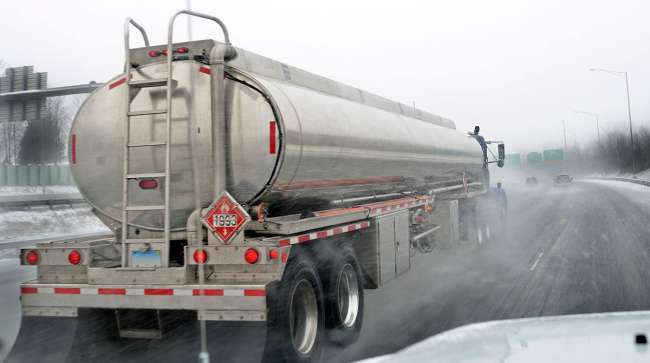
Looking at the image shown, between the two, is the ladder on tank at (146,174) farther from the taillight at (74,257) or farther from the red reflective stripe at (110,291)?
the taillight at (74,257)

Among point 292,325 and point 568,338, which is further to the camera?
point 292,325

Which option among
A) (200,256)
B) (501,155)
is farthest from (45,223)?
(200,256)

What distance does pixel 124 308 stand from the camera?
5.57m

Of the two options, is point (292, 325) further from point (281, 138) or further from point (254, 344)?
point (281, 138)

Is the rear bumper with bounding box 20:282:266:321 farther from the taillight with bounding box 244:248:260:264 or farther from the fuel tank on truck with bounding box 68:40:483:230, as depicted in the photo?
the fuel tank on truck with bounding box 68:40:483:230

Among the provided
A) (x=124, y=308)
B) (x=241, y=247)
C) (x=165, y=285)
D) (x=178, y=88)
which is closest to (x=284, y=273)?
(x=241, y=247)

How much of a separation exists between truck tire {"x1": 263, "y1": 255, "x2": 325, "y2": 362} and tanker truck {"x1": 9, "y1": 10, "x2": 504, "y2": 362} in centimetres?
1

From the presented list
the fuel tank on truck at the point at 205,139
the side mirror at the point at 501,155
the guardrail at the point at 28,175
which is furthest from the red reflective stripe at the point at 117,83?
the guardrail at the point at 28,175

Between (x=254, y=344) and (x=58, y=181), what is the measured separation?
57.2 m

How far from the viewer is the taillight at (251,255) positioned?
5359mm

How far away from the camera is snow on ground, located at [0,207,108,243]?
23.4 metres

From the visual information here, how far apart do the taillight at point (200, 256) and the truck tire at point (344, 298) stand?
5.25 feet

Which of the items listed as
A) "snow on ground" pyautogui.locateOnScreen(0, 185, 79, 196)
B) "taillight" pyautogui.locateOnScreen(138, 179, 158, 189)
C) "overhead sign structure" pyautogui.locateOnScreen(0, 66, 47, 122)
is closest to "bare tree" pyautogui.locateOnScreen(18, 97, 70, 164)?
"snow on ground" pyautogui.locateOnScreen(0, 185, 79, 196)

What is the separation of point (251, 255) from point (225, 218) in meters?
0.40
